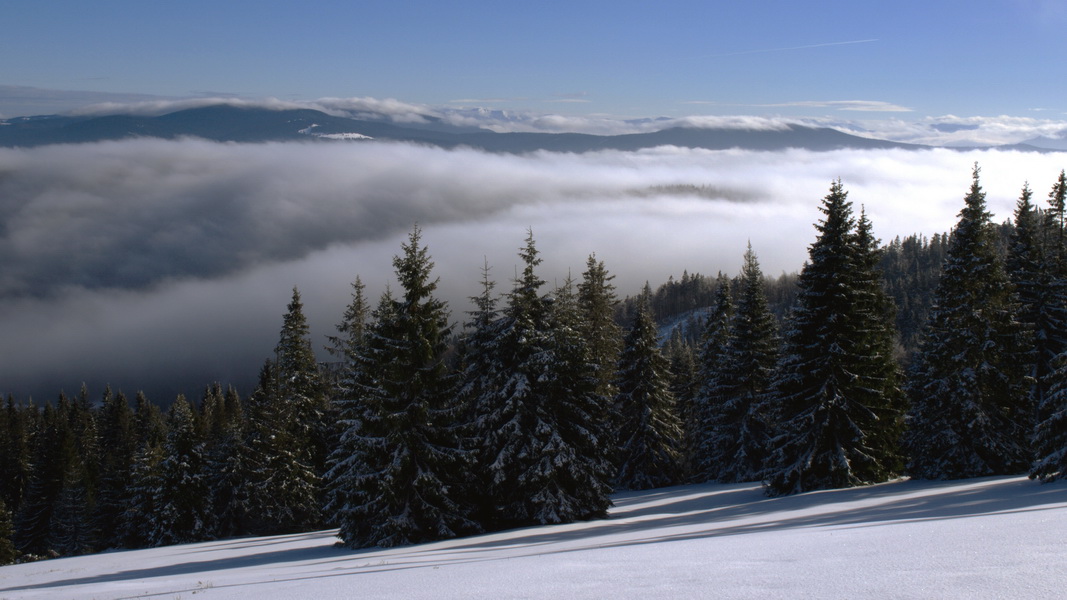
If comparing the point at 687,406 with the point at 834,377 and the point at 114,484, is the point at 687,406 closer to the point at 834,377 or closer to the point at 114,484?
the point at 834,377

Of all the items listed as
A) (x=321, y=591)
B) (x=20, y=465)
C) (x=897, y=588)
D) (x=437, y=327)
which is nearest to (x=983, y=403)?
(x=437, y=327)

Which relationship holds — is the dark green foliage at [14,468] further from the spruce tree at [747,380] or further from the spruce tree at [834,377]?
the spruce tree at [834,377]

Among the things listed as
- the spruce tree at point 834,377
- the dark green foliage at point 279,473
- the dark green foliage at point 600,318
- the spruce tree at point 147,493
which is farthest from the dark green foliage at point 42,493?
the spruce tree at point 834,377


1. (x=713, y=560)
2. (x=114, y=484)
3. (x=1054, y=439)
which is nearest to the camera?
(x=713, y=560)

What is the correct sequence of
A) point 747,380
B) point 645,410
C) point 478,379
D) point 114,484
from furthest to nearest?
point 114,484 → point 645,410 → point 747,380 → point 478,379

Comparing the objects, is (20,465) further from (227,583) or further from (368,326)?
(227,583)

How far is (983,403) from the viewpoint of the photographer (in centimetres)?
2698

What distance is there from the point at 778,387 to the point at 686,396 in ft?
87.3

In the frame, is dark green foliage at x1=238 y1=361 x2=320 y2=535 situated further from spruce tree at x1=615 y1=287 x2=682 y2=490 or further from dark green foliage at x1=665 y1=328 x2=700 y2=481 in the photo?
dark green foliage at x1=665 y1=328 x2=700 y2=481

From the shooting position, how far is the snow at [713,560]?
806 cm

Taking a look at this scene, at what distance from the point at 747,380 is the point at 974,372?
13.9 m

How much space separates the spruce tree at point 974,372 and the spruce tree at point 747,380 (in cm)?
1082

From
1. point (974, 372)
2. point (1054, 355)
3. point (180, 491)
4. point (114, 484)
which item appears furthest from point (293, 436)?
point (1054, 355)

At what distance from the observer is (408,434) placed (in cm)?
2517
